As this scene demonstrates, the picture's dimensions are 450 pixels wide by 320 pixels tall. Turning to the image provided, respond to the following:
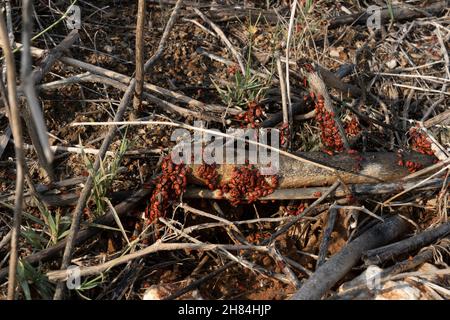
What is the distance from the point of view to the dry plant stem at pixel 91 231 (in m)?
2.59

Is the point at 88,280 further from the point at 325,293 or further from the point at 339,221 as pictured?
the point at 339,221

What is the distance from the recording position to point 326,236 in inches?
108

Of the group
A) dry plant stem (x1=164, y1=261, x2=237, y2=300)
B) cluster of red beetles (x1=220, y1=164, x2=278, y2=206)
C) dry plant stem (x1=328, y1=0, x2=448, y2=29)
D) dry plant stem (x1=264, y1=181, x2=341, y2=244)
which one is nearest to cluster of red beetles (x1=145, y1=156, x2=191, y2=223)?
cluster of red beetles (x1=220, y1=164, x2=278, y2=206)

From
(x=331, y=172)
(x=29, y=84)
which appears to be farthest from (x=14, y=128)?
(x=331, y=172)

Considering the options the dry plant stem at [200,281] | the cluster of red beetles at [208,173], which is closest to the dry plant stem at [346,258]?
the dry plant stem at [200,281]

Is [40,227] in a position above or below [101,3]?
below

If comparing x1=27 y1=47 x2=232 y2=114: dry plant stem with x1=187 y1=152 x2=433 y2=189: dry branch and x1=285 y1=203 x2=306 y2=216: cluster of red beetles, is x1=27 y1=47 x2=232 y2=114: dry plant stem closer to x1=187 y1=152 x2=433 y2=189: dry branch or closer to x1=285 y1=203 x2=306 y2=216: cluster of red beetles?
x1=187 y1=152 x2=433 y2=189: dry branch

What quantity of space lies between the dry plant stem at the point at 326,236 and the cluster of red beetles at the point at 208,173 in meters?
0.61

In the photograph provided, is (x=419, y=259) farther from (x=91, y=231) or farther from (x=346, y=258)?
(x=91, y=231)

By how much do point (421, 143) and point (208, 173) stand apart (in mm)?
1231

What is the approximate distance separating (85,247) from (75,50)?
1.42 m

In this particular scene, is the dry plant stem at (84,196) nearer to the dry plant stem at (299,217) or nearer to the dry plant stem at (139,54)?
the dry plant stem at (139,54)

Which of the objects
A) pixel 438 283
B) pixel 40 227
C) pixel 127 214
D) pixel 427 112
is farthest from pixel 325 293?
pixel 427 112

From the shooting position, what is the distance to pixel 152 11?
4.00 m
